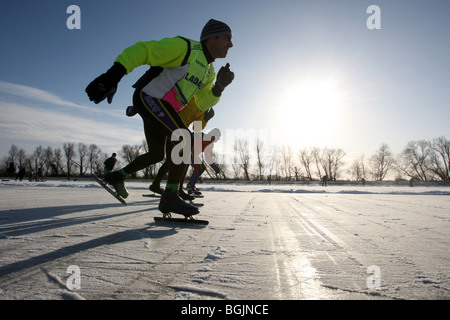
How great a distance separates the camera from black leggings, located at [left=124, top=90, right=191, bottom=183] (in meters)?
2.31

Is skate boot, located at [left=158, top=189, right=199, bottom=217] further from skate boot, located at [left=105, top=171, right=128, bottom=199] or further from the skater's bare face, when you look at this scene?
the skater's bare face

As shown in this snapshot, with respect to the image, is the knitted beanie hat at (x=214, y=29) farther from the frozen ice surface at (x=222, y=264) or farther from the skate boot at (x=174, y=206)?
the frozen ice surface at (x=222, y=264)

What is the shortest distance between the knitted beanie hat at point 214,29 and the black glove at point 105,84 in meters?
1.04

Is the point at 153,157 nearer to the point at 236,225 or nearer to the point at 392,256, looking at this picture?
the point at 236,225

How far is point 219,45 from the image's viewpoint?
249cm

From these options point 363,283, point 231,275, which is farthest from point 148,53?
point 363,283

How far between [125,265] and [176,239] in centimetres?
54

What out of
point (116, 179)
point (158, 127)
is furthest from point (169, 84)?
point (116, 179)

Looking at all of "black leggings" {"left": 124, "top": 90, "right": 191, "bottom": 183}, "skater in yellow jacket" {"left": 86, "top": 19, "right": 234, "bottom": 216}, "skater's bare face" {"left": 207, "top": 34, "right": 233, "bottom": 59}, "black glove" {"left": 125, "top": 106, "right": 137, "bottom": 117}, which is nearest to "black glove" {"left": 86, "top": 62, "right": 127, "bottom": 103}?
"skater in yellow jacket" {"left": 86, "top": 19, "right": 234, "bottom": 216}

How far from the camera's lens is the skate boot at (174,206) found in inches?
88.4

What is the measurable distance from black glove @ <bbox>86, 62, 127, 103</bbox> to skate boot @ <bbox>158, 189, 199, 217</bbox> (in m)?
1.03

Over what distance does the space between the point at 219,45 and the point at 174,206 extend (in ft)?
5.75

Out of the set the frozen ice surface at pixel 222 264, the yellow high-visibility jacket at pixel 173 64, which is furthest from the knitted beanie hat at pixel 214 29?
the frozen ice surface at pixel 222 264

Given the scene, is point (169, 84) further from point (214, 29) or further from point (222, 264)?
point (222, 264)
